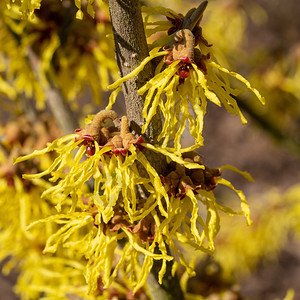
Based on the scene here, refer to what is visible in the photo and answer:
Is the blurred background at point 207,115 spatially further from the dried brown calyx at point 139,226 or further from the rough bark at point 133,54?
the dried brown calyx at point 139,226

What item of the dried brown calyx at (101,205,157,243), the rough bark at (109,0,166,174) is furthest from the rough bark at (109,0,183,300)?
the dried brown calyx at (101,205,157,243)

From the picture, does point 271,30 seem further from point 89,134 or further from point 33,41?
point 89,134

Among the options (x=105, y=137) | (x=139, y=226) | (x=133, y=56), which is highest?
(x=133, y=56)

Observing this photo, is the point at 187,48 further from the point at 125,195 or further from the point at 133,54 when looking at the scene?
the point at 125,195

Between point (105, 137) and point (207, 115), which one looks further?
point (207, 115)

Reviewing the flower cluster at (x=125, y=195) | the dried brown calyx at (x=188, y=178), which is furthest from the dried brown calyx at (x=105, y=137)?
the dried brown calyx at (x=188, y=178)

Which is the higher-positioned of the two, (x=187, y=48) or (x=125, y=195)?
(x=187, y=48)

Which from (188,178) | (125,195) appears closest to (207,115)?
(188,178)
